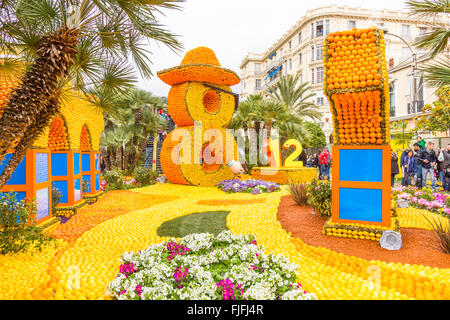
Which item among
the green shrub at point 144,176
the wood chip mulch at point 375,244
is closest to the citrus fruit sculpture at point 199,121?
the green shrub at point 144,176

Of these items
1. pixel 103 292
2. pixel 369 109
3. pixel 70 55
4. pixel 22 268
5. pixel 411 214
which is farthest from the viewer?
pixel 411 214

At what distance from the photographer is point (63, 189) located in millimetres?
7766

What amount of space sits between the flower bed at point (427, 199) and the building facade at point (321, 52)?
490 inches

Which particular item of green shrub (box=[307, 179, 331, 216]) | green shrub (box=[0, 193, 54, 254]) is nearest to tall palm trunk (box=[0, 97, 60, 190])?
green shrub (box=[0, 193, 54, 254])

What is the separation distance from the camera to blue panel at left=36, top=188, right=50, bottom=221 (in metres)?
5.79

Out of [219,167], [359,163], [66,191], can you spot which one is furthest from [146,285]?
[219,167]

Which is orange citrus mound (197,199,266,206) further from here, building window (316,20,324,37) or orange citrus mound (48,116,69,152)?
building window (316,20,324,37)

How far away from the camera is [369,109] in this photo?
4.98m

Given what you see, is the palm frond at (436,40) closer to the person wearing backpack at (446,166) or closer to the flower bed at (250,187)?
the person wearing backpack at (446,166)

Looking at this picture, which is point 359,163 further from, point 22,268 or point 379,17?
point 379,17

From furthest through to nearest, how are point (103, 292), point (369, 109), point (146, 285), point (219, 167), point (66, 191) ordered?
point (219, 167), point (66, 191), point (369, 109), point (103, 292), point (146, 285)

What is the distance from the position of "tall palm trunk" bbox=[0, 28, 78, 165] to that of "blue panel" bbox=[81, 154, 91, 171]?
633 cm

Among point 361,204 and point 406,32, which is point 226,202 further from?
point 406,32

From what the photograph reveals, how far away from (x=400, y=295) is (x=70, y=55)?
5029 mm
